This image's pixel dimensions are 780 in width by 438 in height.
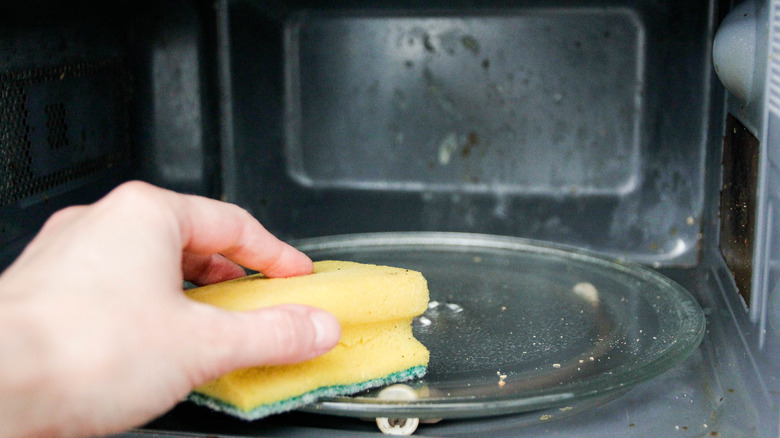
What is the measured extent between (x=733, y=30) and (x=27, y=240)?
0.72 m

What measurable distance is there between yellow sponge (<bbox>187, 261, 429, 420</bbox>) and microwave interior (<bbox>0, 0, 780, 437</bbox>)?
1.22 ft

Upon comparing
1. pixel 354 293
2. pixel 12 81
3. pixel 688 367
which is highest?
pixel 12 81

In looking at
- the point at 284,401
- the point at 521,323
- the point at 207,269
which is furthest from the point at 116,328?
the point at 521,323

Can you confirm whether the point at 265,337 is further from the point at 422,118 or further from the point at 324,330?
the point at 422,118

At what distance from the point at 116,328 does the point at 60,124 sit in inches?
19.9

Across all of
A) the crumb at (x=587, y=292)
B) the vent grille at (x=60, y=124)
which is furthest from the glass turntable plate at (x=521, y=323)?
the vent grille at (x=60, y=124)

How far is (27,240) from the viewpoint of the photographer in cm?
80

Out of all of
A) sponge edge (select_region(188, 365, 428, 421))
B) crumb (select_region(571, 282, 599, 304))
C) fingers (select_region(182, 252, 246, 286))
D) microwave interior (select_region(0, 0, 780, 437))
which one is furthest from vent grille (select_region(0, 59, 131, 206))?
crumb (select_region(571, 282, 599, 304))

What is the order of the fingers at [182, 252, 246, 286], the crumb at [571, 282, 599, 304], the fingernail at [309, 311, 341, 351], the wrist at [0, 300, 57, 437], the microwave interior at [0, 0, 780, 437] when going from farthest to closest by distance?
1. the microwave interior at [0, 0, 780, 437]
2. the crumb at [571, 282, 599, 304]
3. the fingers at [182, 252, 246, 286]
4. the fingernail at [309, 311, 341, 351]
5. the wrist at [0, 300, 57, 437]

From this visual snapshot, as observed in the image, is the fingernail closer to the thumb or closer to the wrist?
the thumb

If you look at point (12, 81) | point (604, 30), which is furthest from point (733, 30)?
point (12, 81)

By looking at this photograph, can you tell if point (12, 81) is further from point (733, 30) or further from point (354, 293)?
point (733, 30)

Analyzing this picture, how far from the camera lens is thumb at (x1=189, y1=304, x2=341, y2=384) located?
0.47 meters

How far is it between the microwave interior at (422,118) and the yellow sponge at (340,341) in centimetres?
37
